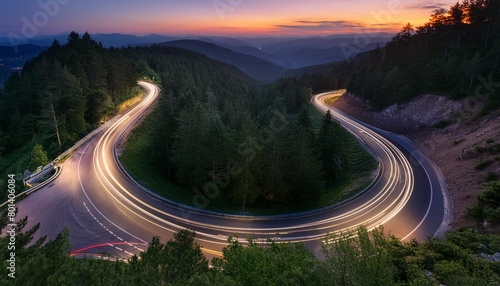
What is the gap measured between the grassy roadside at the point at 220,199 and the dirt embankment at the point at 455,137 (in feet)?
34.6

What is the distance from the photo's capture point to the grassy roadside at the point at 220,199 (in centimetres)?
3475

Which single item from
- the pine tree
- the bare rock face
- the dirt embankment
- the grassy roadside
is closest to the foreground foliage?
the grassy roadside

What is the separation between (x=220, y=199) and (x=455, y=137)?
39393 millimetres

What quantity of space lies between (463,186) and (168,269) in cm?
3731

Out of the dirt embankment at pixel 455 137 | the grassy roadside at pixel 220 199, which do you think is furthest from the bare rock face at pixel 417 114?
the grassy roadside at pixel 220 199

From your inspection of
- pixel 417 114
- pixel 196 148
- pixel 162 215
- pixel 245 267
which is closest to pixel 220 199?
pixel 196 148

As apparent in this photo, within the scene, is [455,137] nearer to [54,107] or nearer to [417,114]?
[417,114]

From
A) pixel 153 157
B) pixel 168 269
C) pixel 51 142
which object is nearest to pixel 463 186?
pixel 168 269

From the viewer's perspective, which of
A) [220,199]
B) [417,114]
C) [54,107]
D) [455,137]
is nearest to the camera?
[220,199]

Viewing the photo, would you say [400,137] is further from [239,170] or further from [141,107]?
[141,107]

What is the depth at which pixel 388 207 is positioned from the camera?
3509 cm

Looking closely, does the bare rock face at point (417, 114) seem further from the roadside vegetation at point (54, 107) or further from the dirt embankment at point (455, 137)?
the roadside vegetation at point (54, 107)

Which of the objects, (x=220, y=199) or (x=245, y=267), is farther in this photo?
(x=220, y=199)

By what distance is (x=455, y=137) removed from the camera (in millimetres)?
46594
